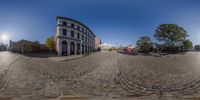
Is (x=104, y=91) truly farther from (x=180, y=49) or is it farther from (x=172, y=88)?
(x=180, y=49)

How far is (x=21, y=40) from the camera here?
11.4 feet

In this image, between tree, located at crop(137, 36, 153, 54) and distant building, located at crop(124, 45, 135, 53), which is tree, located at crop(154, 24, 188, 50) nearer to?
tree, located at crop(137, 36, 153, 54)

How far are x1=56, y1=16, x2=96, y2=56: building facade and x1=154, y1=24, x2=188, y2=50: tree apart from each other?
186 centimetres

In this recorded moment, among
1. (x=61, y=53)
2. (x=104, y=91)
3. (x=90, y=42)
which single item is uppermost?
(x=90, y=42)

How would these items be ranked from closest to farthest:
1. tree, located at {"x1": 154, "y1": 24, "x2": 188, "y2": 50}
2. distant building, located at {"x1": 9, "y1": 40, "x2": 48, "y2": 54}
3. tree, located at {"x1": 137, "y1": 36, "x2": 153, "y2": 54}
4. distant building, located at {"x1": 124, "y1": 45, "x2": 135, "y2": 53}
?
distant building, located at {"x1": 9, "y1": 40, "x2": 48, "y2": 54}
tree, located at {"x1": 154, "y1": 24, "x2": 188, "y2": 50}
tree, located at {"x1": 137, "y1": 36, "x2": 153, "y2": 54}
distant building, located at {"x1": 124, "y1": 45, "x2": 135, "y2": 53}

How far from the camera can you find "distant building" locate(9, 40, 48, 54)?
11.4 ft

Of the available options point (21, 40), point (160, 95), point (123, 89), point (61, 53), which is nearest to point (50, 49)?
point (61, 53)

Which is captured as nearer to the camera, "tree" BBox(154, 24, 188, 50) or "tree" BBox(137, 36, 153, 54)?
"tree" BBox(154, 24, 188, 50)

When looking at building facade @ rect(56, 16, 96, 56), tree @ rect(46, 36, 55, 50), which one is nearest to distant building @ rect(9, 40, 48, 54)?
tree @ rect(46, 36, 55, 50)

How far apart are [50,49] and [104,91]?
72.5 inches

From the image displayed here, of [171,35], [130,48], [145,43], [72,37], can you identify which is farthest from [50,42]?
[171,35]

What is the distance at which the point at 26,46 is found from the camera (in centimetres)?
362

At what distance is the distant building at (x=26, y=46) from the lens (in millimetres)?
3463

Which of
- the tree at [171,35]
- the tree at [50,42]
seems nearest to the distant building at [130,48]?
the tree at [171,35]
